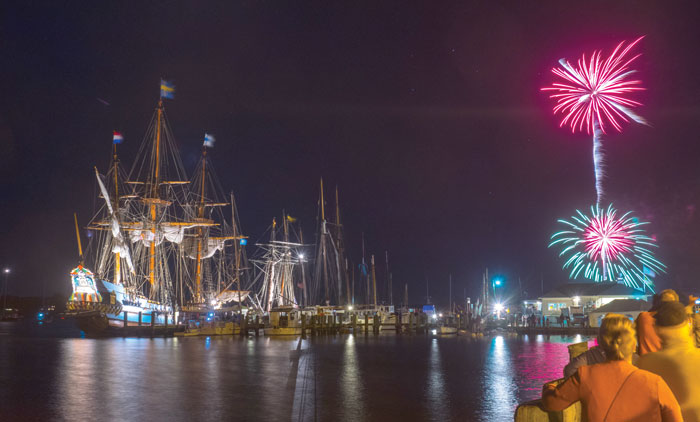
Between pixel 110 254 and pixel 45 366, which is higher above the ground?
pixel 110 254

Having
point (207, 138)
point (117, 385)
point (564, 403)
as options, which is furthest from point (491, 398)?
point (207, 138)

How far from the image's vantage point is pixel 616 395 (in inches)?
153

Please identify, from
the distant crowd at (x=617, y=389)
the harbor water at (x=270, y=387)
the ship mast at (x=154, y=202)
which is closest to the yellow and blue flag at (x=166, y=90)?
the ship mast at (x=154, y=202)

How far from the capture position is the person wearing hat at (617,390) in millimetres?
3812

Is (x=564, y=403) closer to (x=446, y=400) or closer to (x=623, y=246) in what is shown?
(x=446, y=400)

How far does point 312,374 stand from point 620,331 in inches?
786

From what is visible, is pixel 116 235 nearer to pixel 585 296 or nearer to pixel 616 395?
pixel 585 296

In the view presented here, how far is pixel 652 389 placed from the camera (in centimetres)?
381

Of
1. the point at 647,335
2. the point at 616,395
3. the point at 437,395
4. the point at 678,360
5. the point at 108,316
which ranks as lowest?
the point at 437,395

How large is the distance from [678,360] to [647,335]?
0.31 m

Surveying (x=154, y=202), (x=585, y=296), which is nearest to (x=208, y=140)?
(x=154, y=202)

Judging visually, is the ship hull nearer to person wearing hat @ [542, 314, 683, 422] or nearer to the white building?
the white building

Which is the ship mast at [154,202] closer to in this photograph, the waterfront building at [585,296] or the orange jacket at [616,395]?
the waterfront building at [585,296]

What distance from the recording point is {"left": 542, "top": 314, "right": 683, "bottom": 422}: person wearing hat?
12.5 feet
